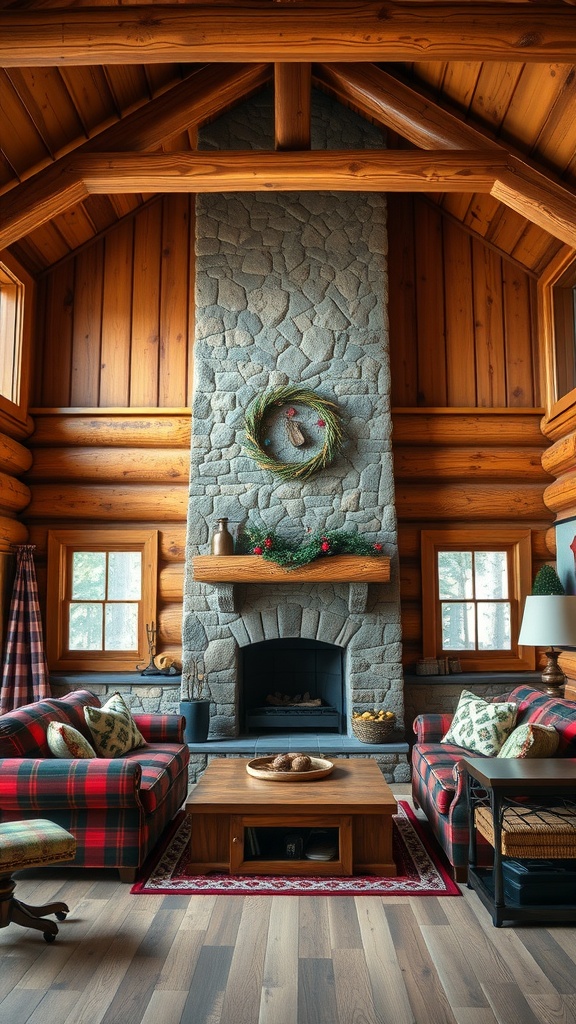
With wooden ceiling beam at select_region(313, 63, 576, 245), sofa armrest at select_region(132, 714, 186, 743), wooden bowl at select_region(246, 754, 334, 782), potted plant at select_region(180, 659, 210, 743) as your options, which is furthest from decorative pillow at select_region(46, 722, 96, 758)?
wooden ceiling beam at select_region(313, 63, 576, 245)

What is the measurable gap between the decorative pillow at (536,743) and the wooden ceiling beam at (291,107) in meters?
4.22

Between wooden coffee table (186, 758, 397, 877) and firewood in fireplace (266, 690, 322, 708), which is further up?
firewood in fireplace (266, 690, 322, 708)

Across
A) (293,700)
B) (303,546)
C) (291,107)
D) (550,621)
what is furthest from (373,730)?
(291,107)

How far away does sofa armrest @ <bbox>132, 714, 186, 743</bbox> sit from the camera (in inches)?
231

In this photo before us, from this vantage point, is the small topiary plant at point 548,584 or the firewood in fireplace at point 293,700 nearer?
the small topiary plant at point 548,584

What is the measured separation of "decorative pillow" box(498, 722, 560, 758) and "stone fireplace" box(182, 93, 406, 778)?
8.32 ft

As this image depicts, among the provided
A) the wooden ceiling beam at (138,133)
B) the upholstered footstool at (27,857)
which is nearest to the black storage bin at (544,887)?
the upholstered footstool at (27,857)

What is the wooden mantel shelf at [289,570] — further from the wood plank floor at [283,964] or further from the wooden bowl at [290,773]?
the wood plank floor at [283,964]

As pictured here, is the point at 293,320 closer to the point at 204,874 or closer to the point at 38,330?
the point at 38,330

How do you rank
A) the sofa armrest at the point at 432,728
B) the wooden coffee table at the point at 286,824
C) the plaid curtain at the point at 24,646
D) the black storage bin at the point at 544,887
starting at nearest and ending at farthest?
1. the black storage bin at the point at 544,887
2. the wooden coffee table at the point at 286,824
3. the sofa armrest at the point at 432,728
4. the plaid curtain at the point at 24,646

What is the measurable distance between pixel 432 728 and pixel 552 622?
1168mm

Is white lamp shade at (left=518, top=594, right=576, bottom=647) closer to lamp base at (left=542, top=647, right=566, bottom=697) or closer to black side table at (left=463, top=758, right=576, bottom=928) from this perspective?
lamp base at (left=542, top=647, right=566, bottom=697)

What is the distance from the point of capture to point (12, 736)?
14.7 ft

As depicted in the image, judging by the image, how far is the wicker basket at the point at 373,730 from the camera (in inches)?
264
